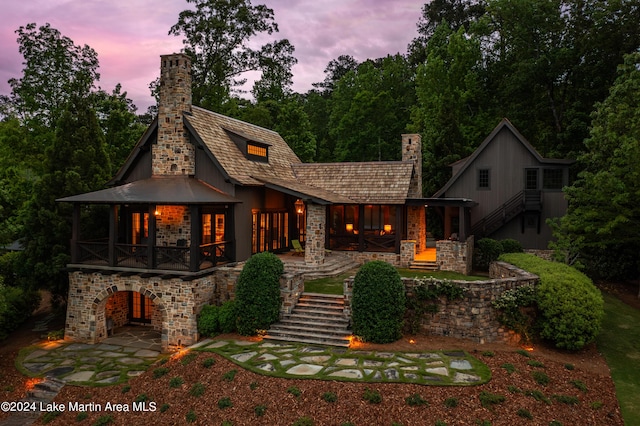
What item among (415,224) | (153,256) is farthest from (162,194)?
(415,224)

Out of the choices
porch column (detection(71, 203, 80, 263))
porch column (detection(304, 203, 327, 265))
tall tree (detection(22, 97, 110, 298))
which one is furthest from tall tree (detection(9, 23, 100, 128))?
porch column (detection(304, 203, 327, 265))

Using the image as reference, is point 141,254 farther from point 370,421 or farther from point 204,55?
point 204,55

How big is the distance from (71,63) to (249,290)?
22490 millimetres

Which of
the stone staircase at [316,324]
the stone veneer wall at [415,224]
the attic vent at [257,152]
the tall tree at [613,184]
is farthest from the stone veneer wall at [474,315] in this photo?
the attic vent at [257,152]

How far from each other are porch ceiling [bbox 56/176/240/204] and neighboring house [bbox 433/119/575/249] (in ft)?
49.3

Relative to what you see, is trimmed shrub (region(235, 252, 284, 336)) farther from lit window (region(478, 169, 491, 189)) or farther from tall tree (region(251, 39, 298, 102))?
tall tree (region(251, 39, 298, 102))

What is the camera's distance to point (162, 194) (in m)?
15.0

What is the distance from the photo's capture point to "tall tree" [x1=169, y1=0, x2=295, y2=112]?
33000 mm

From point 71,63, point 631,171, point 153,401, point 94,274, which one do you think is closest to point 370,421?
point 153,401

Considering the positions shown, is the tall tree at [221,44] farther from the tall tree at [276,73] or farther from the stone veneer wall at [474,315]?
the stone veneer wall at [474,315]

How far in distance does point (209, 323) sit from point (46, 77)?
71.1 feet

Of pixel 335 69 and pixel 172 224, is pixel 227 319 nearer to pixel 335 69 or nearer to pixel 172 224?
pixel 172 224

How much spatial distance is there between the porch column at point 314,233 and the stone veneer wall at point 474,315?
20.6ft

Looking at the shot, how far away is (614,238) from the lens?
682 inches
